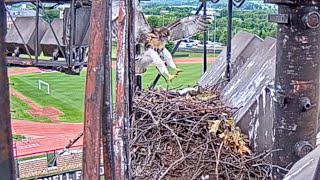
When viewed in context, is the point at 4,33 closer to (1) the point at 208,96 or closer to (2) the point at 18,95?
(1) the point at 208,96

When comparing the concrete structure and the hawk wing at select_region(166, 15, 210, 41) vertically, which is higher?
the hawk wing at select_region(166, 15, 210, 41)

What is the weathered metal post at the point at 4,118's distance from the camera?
365 millimetres

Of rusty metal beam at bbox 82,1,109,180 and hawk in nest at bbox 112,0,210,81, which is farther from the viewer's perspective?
hawk in nest at bbox 112,0,210,81

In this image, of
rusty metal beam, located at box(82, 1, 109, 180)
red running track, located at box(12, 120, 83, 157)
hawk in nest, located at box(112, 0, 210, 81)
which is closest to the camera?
rusty metal beam, located at box(82, 1, 109, 180)

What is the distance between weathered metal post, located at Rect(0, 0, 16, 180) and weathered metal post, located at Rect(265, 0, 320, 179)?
1.30 meters

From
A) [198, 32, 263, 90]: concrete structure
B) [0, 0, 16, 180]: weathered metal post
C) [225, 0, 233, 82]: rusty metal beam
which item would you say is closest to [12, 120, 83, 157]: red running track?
[198, 32, 263, 90]: concrete structure

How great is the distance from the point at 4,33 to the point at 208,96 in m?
2.22

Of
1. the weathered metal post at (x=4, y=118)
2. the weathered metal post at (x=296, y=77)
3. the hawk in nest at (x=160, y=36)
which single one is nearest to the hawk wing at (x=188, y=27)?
the hawk in nest at (x=160, y=36)

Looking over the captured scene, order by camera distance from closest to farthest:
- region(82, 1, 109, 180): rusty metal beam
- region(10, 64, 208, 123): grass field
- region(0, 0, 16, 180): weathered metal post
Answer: region(0, 0, 16, 180): weathered metal post → region(82, 1, 109, 180): rusty metal beam → region(10, 64, 208, 123): grass field

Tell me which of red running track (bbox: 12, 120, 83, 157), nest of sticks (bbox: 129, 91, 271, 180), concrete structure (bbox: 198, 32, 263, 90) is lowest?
red running track (bbox: 12, 120, 83, 157)

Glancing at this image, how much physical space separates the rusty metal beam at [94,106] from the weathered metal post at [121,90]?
7.4 inches

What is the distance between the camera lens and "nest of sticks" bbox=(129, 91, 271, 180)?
188 cm

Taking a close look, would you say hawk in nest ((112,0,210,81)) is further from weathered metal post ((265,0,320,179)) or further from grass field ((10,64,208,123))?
grass field ((10,64,208,123))

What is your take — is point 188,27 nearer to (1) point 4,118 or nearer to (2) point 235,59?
(2) point 235,59
